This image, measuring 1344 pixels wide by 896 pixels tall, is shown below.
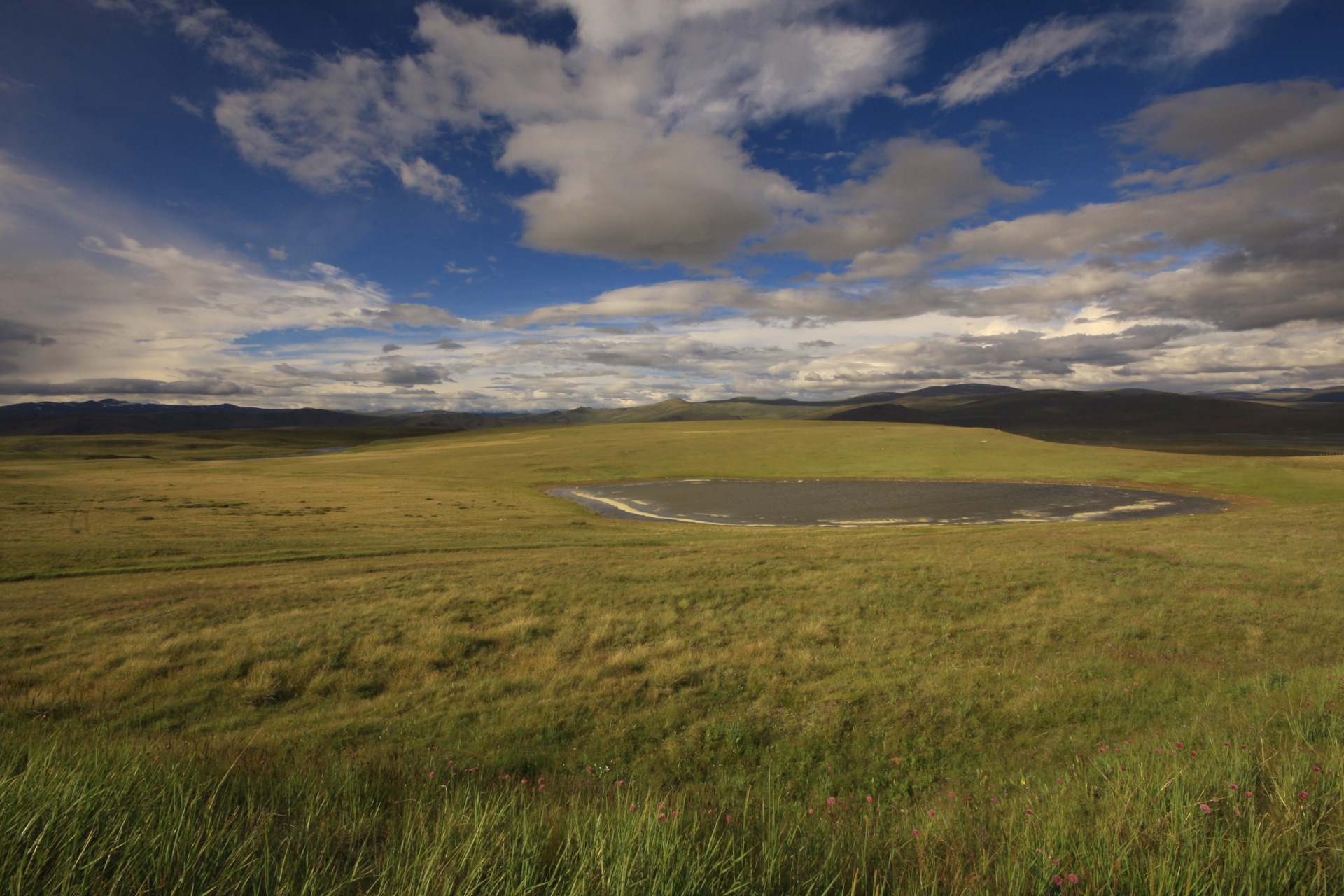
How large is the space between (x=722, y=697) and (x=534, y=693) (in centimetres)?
303

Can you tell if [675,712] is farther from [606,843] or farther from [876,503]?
[876,503]

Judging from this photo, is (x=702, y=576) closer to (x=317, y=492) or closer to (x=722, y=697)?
(x=722, y=697)

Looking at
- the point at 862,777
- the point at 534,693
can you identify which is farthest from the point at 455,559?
the point at 862,777

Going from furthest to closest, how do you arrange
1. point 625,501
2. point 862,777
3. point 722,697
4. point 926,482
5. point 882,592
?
point 926,482, point 625,501, point 882,592, point 722,697, point 862,777

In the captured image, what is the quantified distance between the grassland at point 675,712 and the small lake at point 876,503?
14949mm

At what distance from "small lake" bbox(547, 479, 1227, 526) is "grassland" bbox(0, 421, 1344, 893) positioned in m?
14.9

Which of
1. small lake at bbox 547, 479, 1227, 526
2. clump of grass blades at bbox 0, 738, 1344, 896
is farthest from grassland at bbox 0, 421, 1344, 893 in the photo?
small lake at bbox 547, 479, 1227, 526

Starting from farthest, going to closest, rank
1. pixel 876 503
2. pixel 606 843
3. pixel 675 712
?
pixel 876 503 → pixel 675 712 → pixel 606 843

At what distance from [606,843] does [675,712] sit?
5.93m

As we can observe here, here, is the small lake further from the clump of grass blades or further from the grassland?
the clump of grass blades

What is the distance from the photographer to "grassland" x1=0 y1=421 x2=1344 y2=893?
274cm

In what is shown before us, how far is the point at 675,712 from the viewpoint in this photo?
838 centimetres

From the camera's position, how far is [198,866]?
8.21 ft

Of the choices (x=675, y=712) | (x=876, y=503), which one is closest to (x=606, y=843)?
(x=675, y=712)
